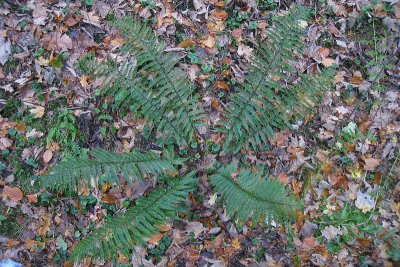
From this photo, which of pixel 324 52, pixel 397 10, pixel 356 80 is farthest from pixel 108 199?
pixel 397 10

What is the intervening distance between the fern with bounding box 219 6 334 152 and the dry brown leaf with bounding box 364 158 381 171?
92 centimetres

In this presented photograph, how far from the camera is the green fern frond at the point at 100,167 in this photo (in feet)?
12.0

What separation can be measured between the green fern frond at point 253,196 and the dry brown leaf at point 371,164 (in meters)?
1.28

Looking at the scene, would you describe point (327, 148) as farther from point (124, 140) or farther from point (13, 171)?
point (13, 171)

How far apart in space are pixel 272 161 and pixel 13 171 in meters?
2.84

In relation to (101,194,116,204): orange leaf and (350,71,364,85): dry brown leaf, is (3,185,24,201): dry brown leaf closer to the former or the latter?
(101,194,116,204): orange leaf

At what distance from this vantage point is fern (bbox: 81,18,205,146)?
13.8ft

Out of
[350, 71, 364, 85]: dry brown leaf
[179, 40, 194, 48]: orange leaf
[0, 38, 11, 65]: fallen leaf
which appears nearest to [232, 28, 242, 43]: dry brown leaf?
[179, 40, 194, 48]: orange leaf

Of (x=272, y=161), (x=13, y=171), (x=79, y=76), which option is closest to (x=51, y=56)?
(x=79, y=76)

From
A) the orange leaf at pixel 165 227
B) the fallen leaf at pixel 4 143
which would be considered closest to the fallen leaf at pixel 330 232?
the orange leaf at pixel 165 227

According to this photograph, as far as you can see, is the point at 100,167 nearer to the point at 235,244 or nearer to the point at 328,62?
the point at 235,244

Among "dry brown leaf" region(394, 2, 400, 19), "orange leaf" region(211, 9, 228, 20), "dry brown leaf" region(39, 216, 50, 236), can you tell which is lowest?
"dry brown leaf" region(39, 216, 50, 236)

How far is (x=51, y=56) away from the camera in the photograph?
4.53 metres

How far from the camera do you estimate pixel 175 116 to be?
14.6ft
